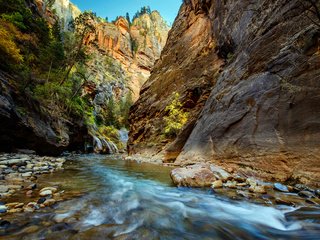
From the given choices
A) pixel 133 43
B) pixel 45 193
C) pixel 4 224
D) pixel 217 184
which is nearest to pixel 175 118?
pixel 217 184

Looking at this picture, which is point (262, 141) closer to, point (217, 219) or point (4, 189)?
point (217, 219)

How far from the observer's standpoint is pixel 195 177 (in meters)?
6.32

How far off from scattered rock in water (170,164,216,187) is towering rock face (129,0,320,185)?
5.69ft

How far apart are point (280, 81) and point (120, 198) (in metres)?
6.45

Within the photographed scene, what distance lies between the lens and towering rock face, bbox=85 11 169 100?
268ft

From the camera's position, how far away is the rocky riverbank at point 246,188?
178 inches

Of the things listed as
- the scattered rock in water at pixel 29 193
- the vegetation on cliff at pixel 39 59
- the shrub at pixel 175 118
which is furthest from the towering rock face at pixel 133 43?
the scattered rock in water at pixel 29 193

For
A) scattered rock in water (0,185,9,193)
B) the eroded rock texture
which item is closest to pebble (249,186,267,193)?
scattered rock in water (0,185,9,193)

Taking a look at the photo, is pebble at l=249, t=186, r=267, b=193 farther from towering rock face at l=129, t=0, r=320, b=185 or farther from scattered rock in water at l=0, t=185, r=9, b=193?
scattered rock in water at l=0, t=185, r=9, b=193

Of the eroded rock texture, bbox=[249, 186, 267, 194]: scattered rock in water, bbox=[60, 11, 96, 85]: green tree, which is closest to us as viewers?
bbox=[249, 186, 267, 194]: scattered rock in water

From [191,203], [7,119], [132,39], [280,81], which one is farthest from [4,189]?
[132,39]

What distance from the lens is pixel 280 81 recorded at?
709 centimetres

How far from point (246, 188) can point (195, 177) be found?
1.46 meters

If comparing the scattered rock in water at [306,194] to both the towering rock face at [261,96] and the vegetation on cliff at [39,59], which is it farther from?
the vegetation on cliff at [39,59]
